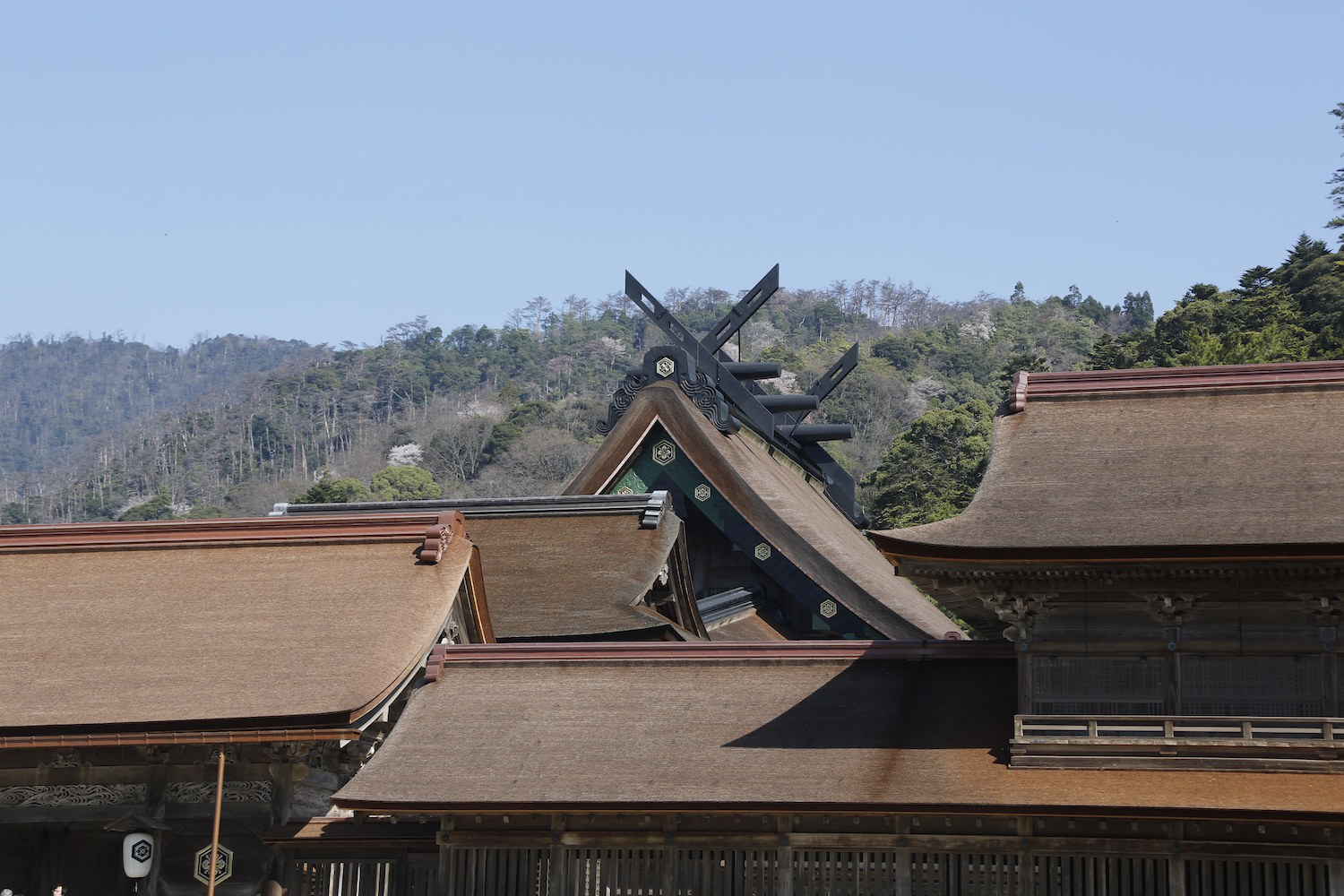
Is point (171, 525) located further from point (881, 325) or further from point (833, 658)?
point (881, 325)

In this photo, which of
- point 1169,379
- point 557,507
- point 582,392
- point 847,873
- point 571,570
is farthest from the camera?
point 582,392

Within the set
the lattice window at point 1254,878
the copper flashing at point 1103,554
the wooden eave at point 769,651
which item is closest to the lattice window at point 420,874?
the wooden eave at point 769,651

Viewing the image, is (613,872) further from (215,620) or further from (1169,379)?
(1169,379)

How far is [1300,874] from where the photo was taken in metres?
13.2

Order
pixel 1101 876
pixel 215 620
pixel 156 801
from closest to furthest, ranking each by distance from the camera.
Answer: pixel 1101 876 → pixel 156 801 → pixel 215 620

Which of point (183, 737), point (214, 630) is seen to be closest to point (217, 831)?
point (183, 737)

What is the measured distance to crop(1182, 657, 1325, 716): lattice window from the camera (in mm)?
14000

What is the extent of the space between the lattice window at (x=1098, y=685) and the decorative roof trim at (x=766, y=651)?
3.32ft

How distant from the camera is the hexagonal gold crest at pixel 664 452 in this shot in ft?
76.1

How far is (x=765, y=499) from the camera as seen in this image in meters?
22.8

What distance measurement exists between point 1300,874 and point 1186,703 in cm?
171

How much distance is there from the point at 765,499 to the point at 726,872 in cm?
910

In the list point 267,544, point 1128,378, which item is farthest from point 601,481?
point 1128,378

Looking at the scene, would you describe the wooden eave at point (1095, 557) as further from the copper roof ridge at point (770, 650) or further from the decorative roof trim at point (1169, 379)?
the decorative roof trim at point (1169, 379)
